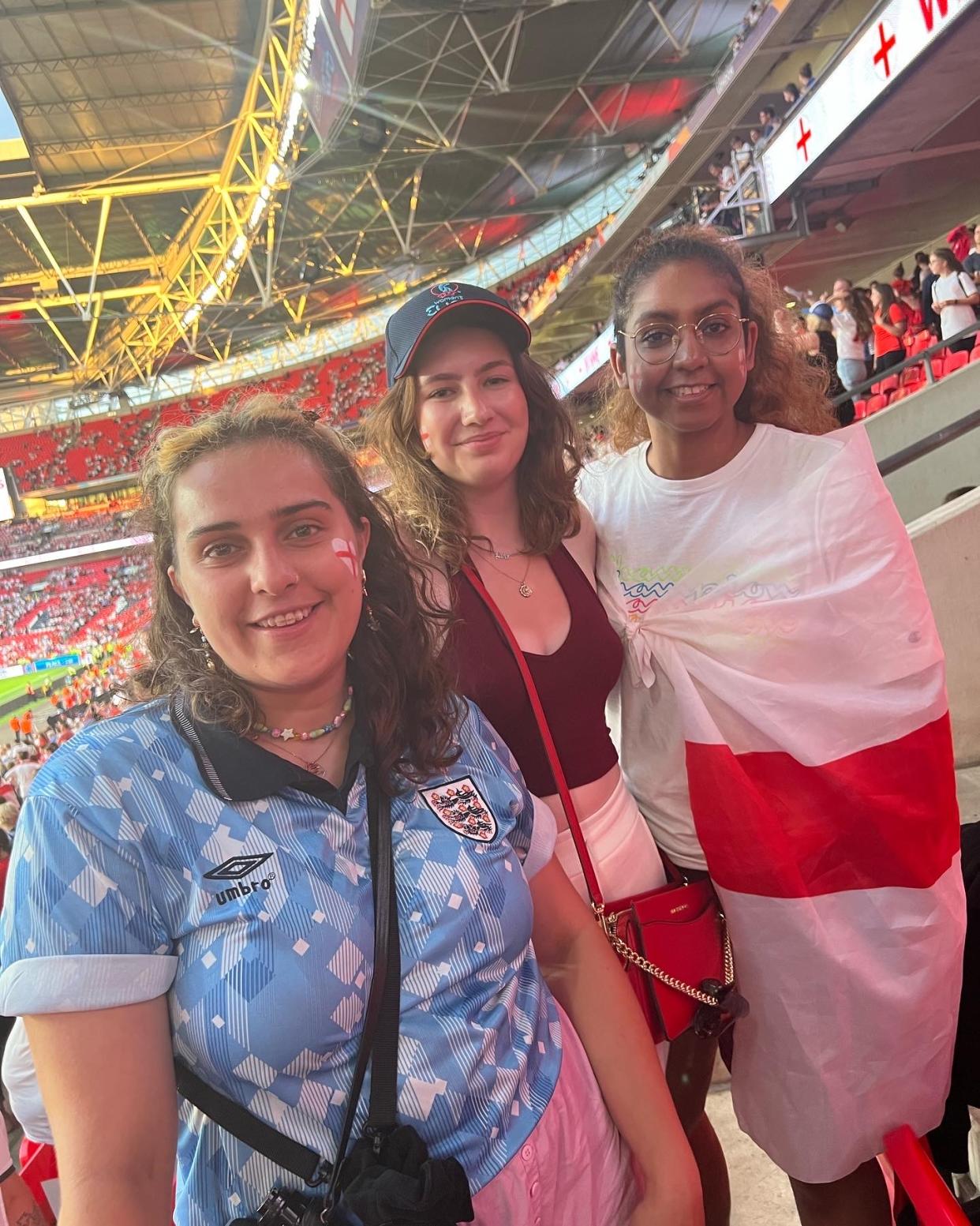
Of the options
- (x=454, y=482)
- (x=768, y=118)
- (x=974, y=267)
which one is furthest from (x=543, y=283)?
(x=454, y=482)

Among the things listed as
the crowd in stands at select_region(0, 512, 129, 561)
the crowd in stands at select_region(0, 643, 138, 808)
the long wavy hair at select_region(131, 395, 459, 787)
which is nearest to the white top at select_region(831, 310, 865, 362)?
the crowd in stands at select_region(0, 643, 138, 808)

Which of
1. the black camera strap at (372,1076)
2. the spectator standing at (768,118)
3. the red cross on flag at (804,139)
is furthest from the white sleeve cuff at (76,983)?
the spectator standing at (768,118)

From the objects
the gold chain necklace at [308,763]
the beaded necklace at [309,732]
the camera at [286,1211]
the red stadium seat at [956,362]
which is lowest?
the camera at [286,1211]

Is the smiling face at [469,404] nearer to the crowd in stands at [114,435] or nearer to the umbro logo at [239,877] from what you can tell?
the umbro logo at [239,877]

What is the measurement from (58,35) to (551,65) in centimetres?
644

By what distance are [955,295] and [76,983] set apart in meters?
6.27

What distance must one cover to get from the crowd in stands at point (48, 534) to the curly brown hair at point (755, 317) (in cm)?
2601

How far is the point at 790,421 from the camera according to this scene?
1688mm

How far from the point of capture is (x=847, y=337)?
21.6 feet

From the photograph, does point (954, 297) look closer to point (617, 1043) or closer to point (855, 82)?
point (855, 82)

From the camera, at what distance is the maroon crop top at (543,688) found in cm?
139

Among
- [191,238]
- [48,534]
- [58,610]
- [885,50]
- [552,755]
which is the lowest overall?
[552,755]

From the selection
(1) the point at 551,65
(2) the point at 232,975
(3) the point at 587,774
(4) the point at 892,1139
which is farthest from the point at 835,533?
(1) the point at 551,65

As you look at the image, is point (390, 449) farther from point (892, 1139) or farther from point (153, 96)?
point (153, 96)
